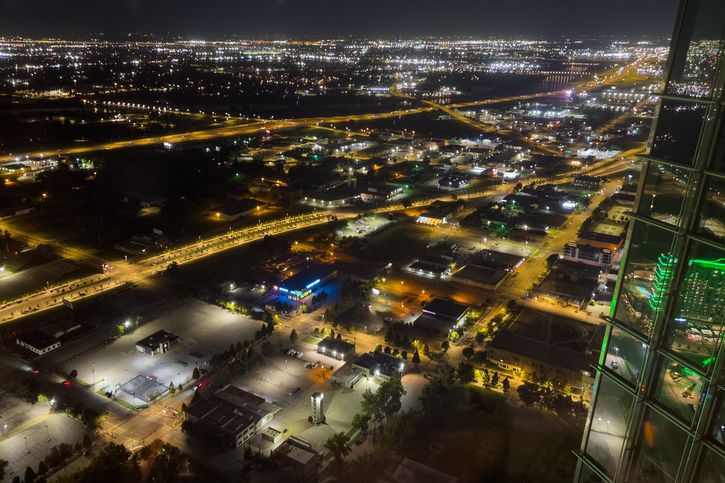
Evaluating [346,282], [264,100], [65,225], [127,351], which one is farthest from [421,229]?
[264,100]

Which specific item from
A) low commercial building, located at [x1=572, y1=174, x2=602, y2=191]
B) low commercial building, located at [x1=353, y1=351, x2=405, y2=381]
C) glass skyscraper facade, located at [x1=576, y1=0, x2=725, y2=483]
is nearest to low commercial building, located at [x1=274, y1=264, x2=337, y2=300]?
low commercial building, located at [x1=353, y1=351, x2=405, y2=381]

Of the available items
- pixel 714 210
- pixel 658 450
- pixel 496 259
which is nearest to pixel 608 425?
pixel 658 450

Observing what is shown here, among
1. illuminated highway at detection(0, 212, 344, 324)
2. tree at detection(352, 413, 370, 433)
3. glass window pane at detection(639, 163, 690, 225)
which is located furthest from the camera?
illuminated highway at detection(0, 212, 344, 324)

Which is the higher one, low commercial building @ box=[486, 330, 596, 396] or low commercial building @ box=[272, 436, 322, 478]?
low commercial building @ box=[486, 330, 596, 396]

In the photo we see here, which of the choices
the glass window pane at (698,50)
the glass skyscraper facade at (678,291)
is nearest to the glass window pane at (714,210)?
the glass skyscraper facade at (678,291)

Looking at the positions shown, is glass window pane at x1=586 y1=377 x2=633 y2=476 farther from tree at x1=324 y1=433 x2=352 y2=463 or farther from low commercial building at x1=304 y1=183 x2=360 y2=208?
low commercial building at x1=304 y1=183 x2=360 y2=208

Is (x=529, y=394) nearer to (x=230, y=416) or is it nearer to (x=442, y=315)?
(x=442, y=315)
